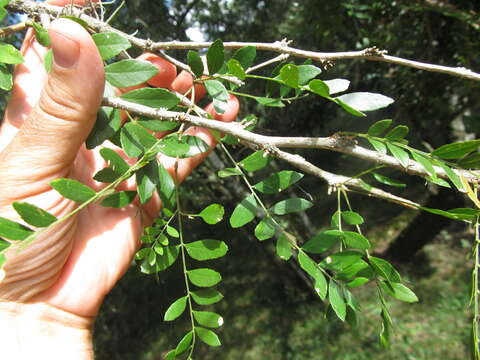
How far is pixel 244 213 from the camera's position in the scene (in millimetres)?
960

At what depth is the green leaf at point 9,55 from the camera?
837mm

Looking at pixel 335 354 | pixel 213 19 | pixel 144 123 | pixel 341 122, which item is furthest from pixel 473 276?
pixel 341 122

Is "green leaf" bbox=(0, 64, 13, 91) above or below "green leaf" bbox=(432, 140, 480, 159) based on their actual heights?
above

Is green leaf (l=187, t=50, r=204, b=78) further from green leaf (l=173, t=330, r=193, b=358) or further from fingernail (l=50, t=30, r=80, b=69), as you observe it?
green leaf (l=173, t=330, r=193, b=358)

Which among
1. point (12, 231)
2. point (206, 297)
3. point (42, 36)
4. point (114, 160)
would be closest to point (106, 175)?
point (114, 160)

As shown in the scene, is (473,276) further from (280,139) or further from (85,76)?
(85,76)

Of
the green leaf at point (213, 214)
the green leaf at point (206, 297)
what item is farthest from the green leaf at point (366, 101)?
the green leaf at point (206, 297)

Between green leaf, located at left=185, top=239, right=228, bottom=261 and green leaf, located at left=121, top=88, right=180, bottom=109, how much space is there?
16.0 inches

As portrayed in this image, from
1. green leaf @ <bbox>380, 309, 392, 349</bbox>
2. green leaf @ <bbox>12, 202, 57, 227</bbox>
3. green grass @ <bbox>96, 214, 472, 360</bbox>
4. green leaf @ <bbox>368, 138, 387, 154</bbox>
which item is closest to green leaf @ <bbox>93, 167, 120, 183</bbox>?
green leaf @ <bbox>12, 202, 57, 227</bbox>

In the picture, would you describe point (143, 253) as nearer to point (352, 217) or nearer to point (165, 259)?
point (165, 259)

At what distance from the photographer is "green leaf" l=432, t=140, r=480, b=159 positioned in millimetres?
722

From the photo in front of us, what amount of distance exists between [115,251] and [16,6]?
0.96 metres

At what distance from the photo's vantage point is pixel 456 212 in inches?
29.4

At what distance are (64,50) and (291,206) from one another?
0.72 m
